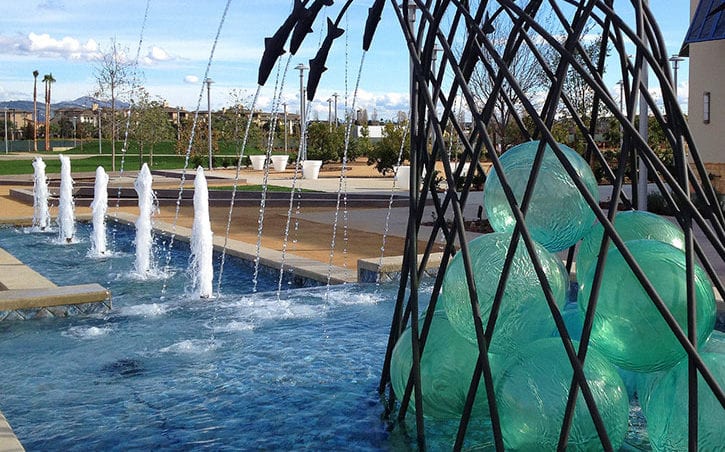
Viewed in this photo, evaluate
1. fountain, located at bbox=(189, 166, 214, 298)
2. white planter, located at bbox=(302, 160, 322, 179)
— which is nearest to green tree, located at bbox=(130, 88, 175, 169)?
white planter, located at bbox=(302, 160, 322, 179)

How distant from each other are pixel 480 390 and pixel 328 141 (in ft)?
137

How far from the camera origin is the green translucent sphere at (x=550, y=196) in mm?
3836

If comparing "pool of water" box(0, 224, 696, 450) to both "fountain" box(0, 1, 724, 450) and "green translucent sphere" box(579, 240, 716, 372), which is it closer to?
"fountain" box(0, 1, 724, 450)

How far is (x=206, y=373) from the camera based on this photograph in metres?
6.16

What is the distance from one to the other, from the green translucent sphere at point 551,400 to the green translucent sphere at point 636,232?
2.10 feet

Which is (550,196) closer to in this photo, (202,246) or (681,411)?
(681,411)

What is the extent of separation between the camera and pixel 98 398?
18.4ft

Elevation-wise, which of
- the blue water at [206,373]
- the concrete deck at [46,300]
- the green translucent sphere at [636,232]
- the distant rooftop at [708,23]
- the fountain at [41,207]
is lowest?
the blue water at [206,373]

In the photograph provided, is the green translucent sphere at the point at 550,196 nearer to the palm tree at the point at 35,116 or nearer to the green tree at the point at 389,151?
the green tree at the point at 389,151

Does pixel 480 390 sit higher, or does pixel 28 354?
pixel 480 390

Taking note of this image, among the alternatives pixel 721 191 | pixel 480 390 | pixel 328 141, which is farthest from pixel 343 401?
pixel 328 141

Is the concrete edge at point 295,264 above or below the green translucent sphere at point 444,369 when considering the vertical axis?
below

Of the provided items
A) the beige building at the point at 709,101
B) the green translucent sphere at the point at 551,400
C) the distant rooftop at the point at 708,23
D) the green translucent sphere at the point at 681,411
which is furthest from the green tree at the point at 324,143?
the green translucent sphere at the point at 681,411

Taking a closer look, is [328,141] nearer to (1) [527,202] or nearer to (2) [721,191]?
(2) [721,191]
